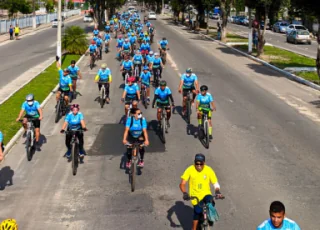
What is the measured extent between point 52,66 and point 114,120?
14.5 m

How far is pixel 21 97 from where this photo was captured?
18844 millimetres

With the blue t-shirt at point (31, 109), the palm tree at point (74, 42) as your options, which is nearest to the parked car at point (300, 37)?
the palm tree at point (74, 42)

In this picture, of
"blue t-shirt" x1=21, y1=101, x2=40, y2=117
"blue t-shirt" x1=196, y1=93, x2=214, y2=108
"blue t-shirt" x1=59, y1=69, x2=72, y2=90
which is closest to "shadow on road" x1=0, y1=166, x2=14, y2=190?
"blue t-shirt" x1=21, y1=101, x2=40, y2=117

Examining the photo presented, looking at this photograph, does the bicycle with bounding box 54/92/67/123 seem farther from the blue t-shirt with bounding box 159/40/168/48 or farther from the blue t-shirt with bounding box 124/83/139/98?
the blue t-shirt with bounding box 159/40/168/48

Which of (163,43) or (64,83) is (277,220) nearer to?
(64,83)

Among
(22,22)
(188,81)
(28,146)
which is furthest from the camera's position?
(22,22)

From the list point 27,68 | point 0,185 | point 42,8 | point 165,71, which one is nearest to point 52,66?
point 27,68

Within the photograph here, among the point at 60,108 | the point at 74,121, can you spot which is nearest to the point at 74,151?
the point at 74,121

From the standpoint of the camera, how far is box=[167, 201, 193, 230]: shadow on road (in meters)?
7.96

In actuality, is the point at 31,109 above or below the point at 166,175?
above

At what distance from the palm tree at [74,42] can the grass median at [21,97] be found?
5.43 metres

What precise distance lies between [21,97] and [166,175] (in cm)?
1089

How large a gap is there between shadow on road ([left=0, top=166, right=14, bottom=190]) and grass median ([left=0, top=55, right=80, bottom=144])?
203cm

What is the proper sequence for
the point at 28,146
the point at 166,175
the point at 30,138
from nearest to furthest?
the point at 166,175
the point at 28,146
the point at 30,138
